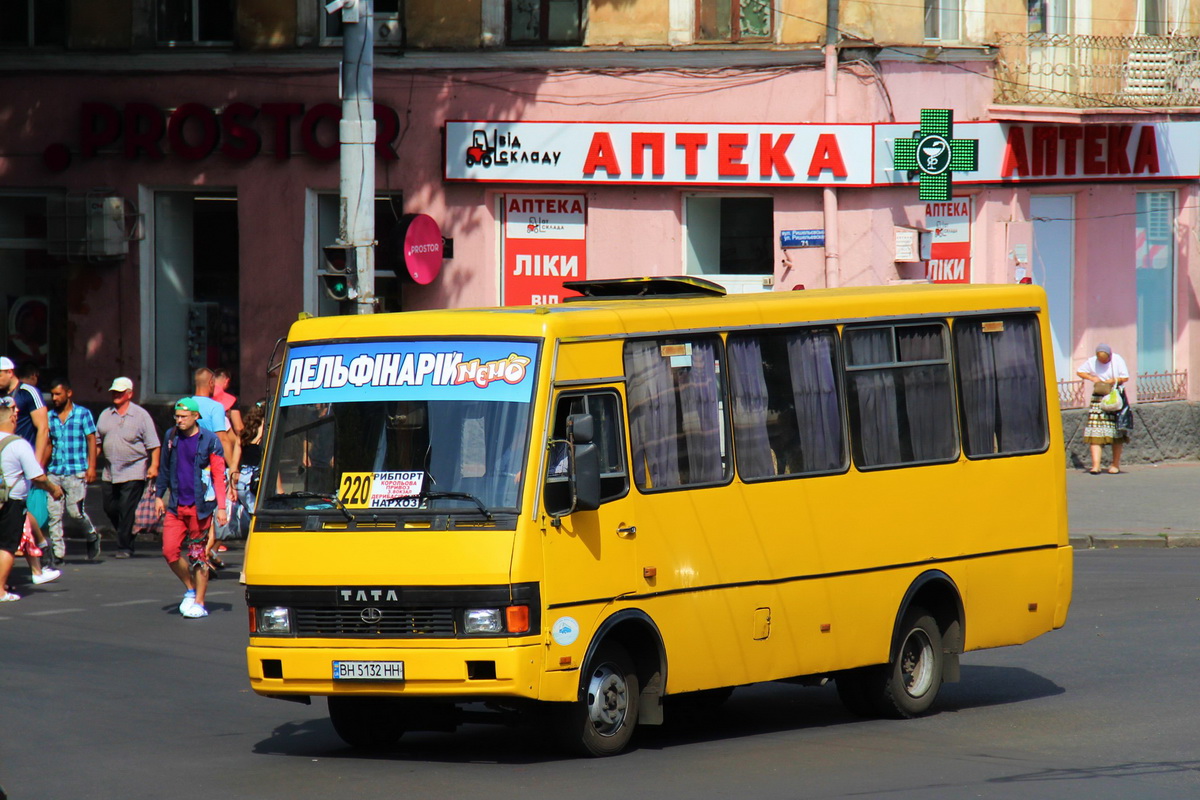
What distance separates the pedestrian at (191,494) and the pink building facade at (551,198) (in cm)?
953

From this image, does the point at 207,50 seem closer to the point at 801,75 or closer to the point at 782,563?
the point at 801,75

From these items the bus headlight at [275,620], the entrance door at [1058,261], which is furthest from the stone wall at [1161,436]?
the bus headlight at [275,620]

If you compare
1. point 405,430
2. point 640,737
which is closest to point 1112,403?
point 640,737

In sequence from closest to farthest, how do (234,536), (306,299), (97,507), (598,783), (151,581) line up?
(598,783) → (151,581) → (234,536) → (97,507) → (306,299)

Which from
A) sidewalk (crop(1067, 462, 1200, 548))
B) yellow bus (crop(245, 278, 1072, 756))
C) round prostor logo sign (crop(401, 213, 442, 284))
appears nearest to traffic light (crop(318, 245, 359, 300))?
round prostor logo sign (crop(401, 213, 442, 284))

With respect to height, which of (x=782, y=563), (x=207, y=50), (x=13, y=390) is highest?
(x=207, y=50)

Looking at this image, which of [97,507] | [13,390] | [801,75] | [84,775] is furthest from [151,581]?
[801,75]

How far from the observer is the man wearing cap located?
1834 centimetres

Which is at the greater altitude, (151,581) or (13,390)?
(13,390)

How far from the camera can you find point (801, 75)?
→ 23.2 metres

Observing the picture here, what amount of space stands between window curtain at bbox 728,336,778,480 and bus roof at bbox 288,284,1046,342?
17cm

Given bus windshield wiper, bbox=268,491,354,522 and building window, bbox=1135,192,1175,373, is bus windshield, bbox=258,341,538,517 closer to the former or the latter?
bus windshield wiper, bbox=268,491,354,522

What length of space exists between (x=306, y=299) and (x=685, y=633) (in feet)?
51.7

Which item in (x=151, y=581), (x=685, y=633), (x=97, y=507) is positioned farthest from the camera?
(x=97, y=507)
